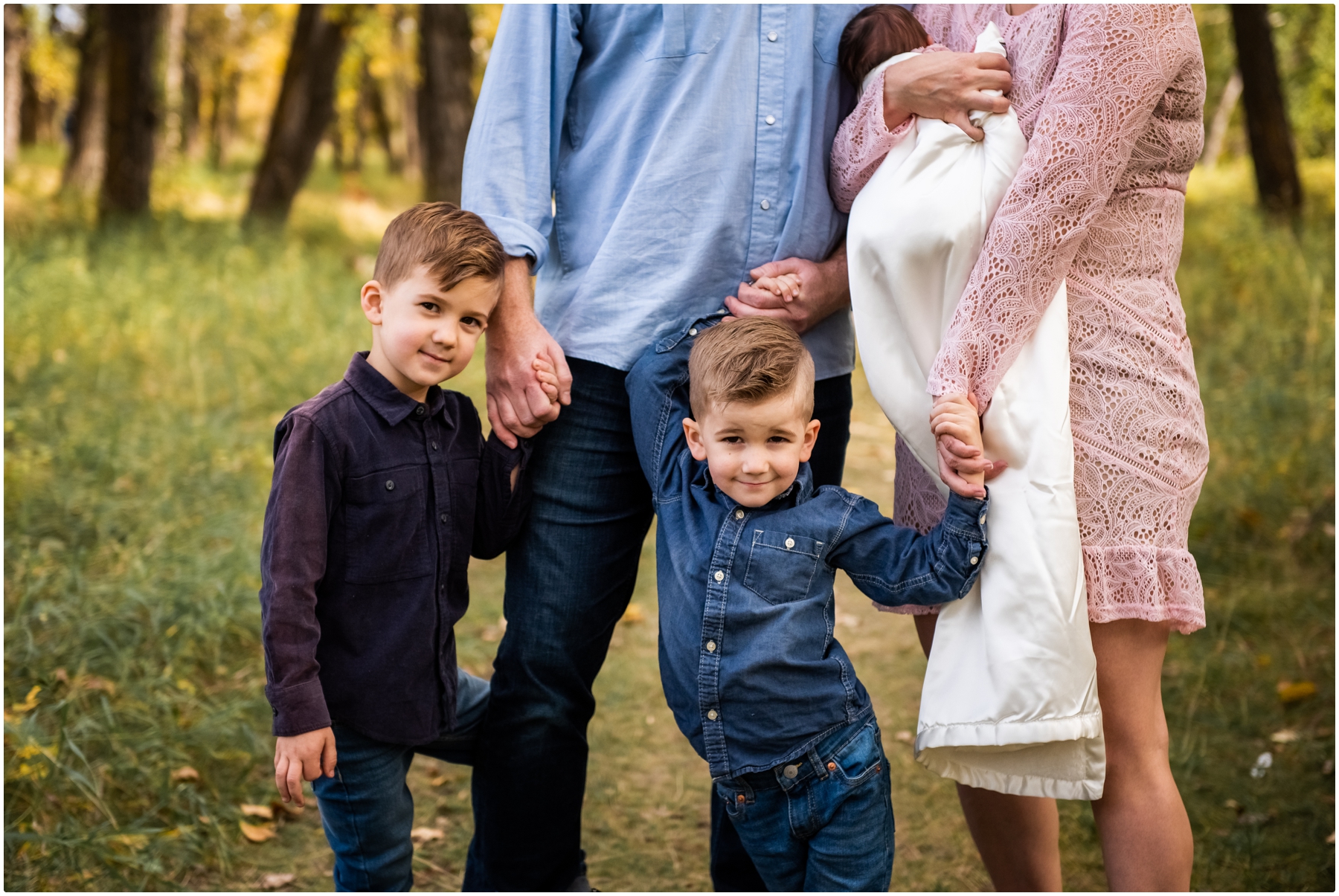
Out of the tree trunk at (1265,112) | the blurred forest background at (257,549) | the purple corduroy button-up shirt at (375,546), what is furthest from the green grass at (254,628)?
the tree trunk at (1265,112)

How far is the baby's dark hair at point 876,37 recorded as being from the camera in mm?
2217

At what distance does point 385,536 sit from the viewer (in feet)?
7.32

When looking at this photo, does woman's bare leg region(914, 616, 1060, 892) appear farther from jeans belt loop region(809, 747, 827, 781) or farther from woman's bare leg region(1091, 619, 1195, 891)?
jeans belt loop region(809, 747, 827, 781)

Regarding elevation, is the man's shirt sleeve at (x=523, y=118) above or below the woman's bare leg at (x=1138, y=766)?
above

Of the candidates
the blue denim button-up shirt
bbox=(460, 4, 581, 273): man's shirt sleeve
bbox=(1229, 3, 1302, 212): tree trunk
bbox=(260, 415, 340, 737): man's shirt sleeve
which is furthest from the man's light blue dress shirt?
bbox=(1229, 3, 1302, 212): tree trunk

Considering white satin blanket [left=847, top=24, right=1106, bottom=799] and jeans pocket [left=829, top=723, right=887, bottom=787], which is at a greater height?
white satin blanket [left=847, top=24, right=1106, bottom=799]

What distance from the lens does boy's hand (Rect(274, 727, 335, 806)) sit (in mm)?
2109

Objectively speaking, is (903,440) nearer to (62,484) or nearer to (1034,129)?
(1034,129)

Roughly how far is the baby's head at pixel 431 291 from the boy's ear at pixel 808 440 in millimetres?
651

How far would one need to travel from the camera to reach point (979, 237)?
2.07 meters

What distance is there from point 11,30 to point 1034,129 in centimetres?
1735

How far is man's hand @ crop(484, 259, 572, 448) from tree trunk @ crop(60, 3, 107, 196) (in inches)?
445

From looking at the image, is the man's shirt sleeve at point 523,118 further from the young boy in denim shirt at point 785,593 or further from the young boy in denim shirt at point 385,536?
the young boy in denim shirt at point 785,593

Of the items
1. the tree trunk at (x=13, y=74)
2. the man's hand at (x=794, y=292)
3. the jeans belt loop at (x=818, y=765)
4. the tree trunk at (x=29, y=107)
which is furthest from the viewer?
the tree trunk at (x=29, y=107)
